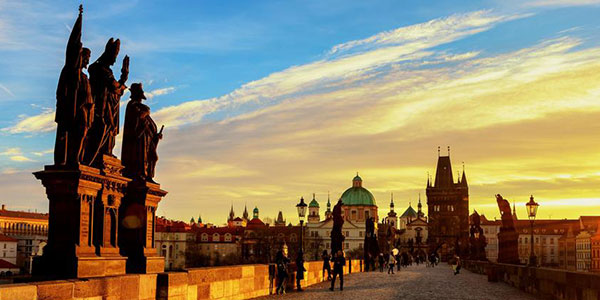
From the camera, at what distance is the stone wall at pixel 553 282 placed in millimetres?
14102

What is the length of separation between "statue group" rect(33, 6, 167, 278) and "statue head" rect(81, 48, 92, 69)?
Answer: 15mm

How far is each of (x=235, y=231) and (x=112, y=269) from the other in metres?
167

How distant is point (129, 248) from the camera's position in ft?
46.5

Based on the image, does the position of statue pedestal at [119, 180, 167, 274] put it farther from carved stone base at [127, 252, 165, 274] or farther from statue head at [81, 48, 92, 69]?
statue head at [81, 48, 92, 69]

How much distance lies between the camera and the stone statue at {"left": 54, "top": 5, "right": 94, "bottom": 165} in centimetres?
1148

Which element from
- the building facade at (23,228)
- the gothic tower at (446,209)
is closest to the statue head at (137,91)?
the building facade at (23,228)

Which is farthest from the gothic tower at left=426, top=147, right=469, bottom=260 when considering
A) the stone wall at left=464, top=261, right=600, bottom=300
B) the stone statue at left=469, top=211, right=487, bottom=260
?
the stone wall at left=464, top=261, right=600, bottom=300

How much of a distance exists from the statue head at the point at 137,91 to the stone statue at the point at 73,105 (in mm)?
2950

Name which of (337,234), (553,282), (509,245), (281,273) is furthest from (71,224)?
(337,234)

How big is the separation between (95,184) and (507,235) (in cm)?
2640

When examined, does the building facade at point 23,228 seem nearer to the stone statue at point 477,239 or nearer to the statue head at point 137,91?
the stone statue at point 477,239

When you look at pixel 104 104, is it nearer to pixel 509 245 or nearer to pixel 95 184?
pixel 95 184

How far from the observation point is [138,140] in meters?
14.9

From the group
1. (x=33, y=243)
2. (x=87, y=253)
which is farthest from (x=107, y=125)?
(x=33, y=243)
